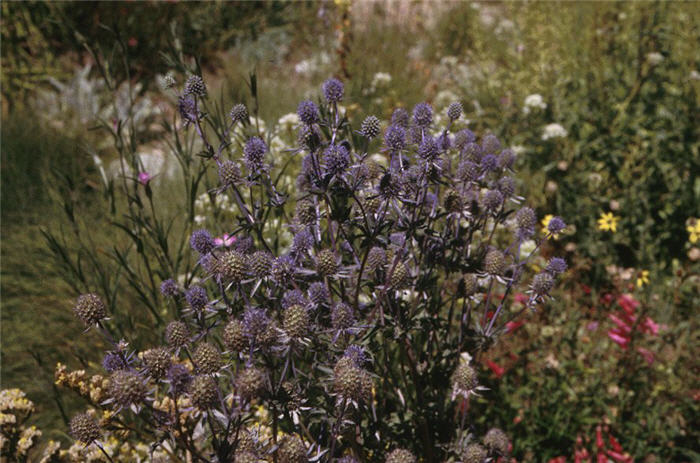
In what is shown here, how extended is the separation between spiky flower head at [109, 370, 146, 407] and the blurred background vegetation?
95 cm

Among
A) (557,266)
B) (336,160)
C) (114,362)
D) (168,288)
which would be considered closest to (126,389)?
(114,362)

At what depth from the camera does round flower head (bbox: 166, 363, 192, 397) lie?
143 centimetres

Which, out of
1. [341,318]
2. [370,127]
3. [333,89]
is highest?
[333,89]

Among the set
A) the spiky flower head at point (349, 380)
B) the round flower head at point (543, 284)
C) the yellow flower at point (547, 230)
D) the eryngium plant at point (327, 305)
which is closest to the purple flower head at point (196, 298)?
the eryngium plant at point (327, 305)

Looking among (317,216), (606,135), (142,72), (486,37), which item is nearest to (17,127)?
(142,72)

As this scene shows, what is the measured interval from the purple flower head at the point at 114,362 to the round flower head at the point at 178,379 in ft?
0.66

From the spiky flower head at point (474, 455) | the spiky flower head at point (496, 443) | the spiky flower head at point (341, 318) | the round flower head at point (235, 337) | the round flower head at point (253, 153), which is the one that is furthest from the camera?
the spiky flower head at point (496, 443)

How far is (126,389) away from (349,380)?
52cm

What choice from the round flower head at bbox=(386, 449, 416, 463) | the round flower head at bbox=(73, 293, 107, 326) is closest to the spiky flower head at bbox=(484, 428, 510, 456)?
the round flower head at bbox=(386, 449, 416, 463)

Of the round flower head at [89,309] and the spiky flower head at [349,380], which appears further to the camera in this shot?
the round flower head at [89,309]

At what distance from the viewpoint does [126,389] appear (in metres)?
1.34

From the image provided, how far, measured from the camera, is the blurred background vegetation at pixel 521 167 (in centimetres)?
282

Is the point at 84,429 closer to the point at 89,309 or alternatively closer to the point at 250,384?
the point at 89,309

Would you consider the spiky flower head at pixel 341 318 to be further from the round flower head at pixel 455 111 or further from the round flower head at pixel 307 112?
the round flower head at pixel 455 111
